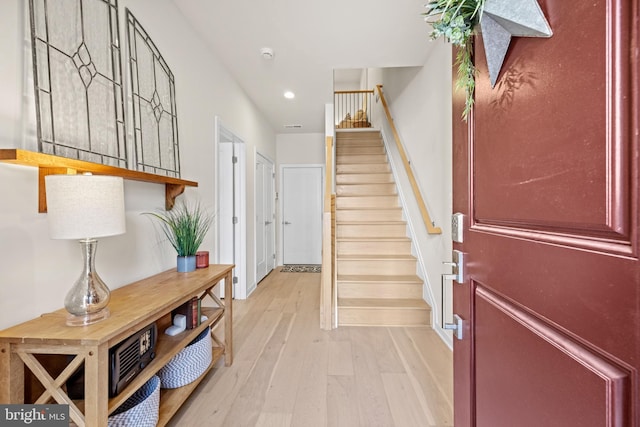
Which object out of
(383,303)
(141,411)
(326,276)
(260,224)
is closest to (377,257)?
(383,303)

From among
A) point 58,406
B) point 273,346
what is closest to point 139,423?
point 58,406

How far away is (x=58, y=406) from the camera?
937mm

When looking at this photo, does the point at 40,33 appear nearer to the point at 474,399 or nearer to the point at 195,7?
the point at 195,7

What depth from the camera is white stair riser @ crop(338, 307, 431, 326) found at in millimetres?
2627

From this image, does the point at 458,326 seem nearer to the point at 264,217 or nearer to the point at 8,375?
the point at 8,375

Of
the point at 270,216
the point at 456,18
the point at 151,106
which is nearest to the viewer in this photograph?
the point at 456,18

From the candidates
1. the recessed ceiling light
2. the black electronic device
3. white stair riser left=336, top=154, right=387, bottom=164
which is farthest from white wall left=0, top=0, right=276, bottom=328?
white stair riser left=336, top=154, right=387, bottom=164

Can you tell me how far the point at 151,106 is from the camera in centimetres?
171

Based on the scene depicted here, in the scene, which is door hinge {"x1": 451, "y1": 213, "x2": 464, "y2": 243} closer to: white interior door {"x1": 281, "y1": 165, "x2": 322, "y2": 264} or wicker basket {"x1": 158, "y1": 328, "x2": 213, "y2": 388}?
wicker basket {"x1": 158, "y1": 328, "x2": 213, "y2": 388}

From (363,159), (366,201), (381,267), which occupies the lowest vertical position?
(381,267)

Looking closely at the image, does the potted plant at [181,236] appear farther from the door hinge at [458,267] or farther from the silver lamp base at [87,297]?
the door hinge at [458,267]

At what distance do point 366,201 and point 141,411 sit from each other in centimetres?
320

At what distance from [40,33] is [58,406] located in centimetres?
136

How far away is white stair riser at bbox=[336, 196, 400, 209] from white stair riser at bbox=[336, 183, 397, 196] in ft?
0.63
